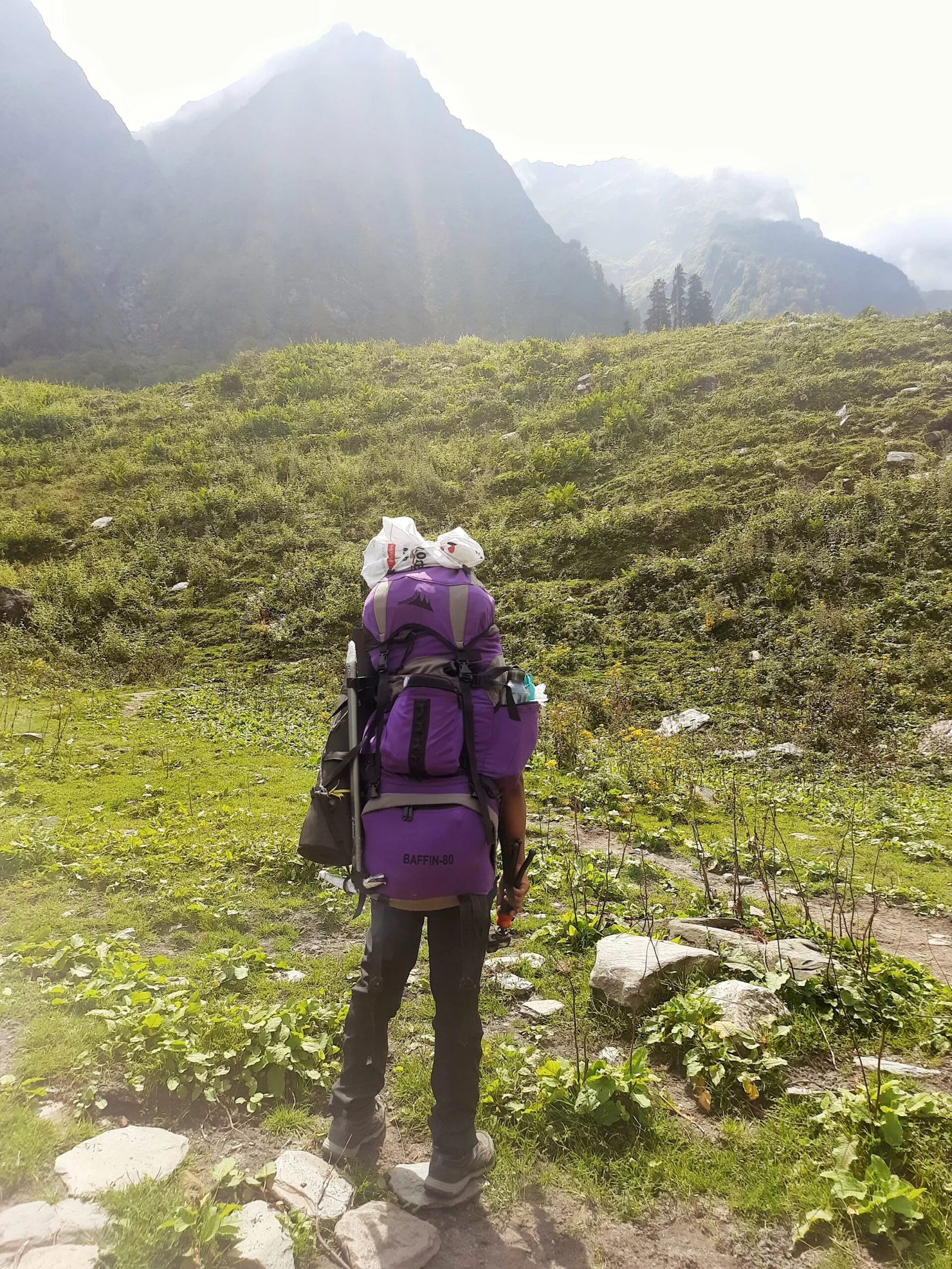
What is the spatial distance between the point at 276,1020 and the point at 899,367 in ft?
73.1

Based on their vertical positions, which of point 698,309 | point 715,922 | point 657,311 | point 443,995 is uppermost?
point 698,309

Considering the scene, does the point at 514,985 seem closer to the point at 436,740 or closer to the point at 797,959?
the point at 797,959

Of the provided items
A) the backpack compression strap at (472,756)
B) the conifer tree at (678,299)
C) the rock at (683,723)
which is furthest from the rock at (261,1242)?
the conifer tree at (678,299)

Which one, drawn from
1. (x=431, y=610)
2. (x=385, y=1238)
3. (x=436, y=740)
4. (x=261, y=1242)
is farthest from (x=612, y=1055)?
(x=431, y=610)

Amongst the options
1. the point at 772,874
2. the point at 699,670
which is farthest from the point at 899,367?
the point at 772,874

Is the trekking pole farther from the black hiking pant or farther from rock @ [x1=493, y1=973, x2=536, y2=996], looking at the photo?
rock @ [x1=493, y1=973, x2=536, y2=996]

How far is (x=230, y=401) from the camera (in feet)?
91.5

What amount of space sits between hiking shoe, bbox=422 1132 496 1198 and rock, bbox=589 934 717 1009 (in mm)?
1370

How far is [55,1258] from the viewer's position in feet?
7.22

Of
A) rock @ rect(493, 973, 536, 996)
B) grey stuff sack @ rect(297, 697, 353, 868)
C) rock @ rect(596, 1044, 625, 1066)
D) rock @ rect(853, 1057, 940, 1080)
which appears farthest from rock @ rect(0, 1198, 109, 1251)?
rock @ rect(853, 1057, 940, 1080)

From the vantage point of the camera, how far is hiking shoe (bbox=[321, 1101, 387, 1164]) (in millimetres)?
2916

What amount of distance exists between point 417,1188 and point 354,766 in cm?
178

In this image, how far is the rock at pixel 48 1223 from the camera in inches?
89.6

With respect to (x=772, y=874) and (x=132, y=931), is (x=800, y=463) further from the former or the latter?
(x=132, y=931)
